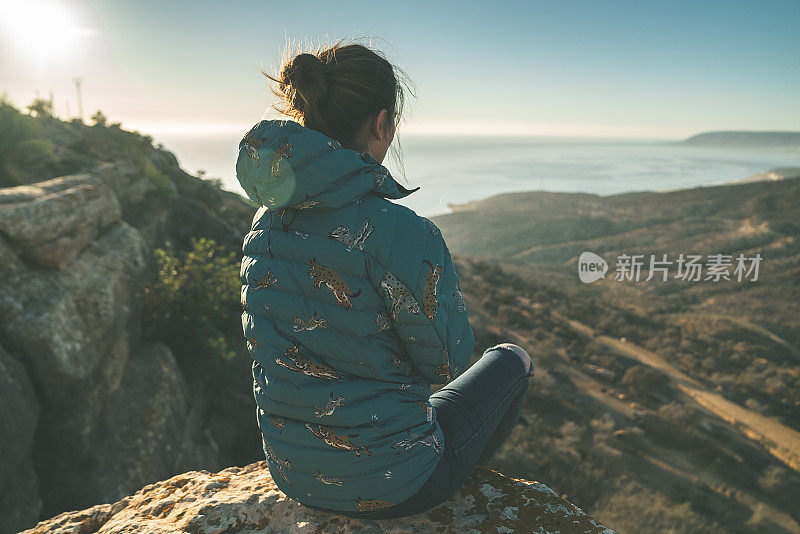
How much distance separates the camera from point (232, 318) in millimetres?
7125

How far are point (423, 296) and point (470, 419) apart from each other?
0.77 metres

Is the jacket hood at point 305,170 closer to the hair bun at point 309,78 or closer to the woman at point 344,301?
the woman at point 344,301

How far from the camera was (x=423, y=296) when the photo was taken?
4.34 feet

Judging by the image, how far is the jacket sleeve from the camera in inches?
51.2

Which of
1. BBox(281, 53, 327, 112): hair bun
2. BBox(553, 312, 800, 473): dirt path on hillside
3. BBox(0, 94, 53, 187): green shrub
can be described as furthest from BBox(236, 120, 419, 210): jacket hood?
BBox(553, 312, 800, 473): dirt path on hillside

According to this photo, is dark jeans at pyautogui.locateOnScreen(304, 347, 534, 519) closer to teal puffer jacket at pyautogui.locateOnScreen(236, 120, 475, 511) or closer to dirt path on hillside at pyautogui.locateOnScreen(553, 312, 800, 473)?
teal puffer jacket at pyautogui.locateOnScreen(236, 120, 475, 511)

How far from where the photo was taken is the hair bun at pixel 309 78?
1455 mm

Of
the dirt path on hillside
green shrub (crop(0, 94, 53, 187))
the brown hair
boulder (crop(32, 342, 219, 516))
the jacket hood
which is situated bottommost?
the dirt path on hillside

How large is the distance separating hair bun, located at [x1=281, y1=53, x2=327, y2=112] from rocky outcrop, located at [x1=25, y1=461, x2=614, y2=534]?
5.46 ft

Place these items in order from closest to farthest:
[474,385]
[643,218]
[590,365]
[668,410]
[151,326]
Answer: [474,385], [151,326], [668,410], [590,365], [643,218]

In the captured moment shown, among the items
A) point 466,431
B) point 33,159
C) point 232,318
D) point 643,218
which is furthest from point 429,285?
point 643,218

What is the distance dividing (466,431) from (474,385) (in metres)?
0.23

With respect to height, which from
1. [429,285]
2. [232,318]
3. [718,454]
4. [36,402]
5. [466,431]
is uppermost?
[429,285]

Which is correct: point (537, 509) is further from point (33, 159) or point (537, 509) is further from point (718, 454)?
point (718, 454)
